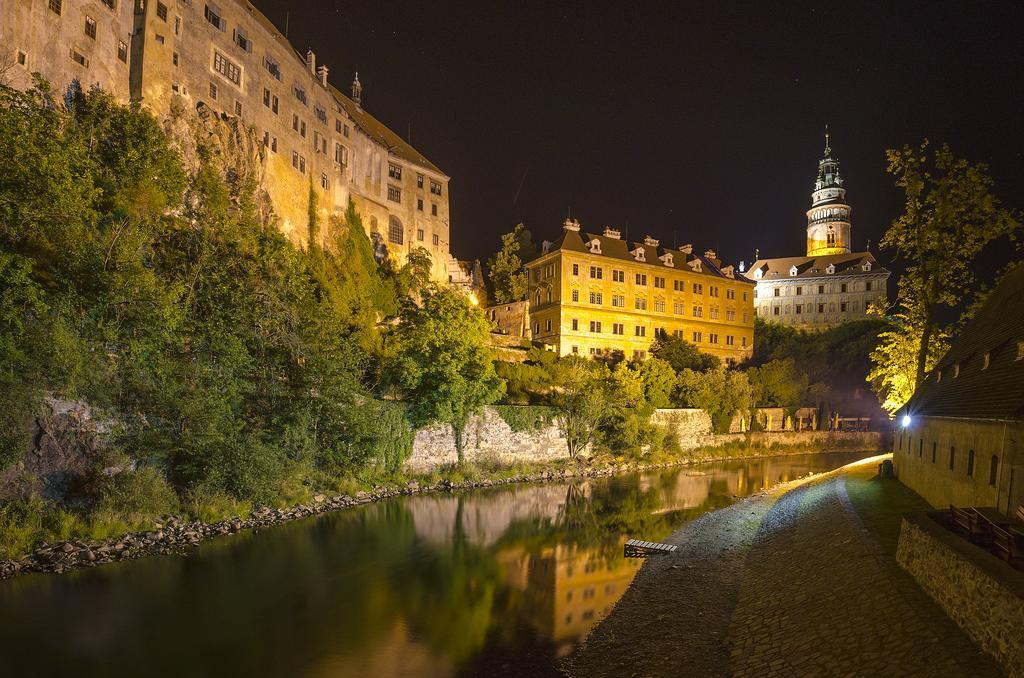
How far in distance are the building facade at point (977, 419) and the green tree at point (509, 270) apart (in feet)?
125

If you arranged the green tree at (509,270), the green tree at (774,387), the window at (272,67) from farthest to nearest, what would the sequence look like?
the green tree at (509,270) < the green tree at (774,387) < the window at (272,67)

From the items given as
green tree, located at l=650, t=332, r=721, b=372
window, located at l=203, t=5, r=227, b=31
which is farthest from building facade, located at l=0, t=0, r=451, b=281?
green tree, located at l=650, t=332, r=721, b=372

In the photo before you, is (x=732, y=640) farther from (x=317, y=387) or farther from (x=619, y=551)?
(x=317, y=387)

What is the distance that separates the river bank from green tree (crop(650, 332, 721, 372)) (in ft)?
29.0

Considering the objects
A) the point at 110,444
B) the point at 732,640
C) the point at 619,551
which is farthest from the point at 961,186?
the point at 110,444

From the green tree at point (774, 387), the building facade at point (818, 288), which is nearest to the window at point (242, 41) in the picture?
the green tree at point (774, 387)

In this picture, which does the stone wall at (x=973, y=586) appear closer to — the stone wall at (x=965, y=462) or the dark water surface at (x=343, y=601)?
the stone wall at (x=965, y=462)

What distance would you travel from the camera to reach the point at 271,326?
2327 cm

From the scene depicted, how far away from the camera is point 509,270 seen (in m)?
56.7

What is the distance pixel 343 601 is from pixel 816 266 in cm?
7873

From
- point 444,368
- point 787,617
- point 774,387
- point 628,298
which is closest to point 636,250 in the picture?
point 628,298

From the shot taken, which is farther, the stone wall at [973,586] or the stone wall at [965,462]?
the stone wall at [965,462]

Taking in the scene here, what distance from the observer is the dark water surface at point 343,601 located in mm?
10992

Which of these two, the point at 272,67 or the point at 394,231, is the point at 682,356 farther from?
the point at 272,67
